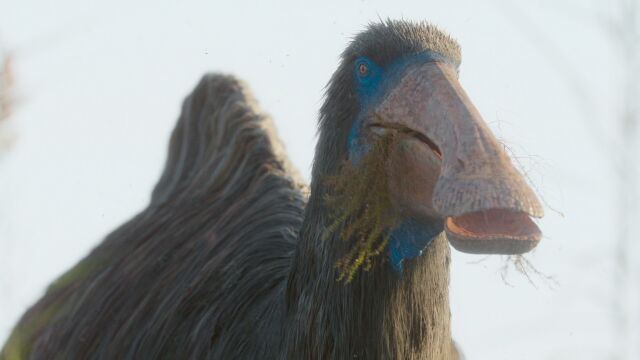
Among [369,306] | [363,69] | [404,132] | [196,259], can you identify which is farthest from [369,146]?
[196,259]

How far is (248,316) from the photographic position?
225 inches

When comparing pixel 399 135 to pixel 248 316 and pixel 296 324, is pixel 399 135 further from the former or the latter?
pixel 248 316

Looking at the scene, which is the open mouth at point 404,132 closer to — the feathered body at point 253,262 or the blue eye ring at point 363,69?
the feathered body at point 253,262

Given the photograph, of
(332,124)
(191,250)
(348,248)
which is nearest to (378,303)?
(348,248)

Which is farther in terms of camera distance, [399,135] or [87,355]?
[87,355]

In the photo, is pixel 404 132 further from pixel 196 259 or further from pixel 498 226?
pixel 196 259

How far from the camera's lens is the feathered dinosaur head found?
13.9ft

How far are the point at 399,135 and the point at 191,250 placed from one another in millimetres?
2035

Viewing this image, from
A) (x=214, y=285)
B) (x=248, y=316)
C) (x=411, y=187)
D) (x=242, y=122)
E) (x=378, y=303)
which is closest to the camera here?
(x=411, y=187)

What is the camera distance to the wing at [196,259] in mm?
5938

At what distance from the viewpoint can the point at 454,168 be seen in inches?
169

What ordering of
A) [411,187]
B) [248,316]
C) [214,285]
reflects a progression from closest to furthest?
[411,187] → [248,316] → [214,285]

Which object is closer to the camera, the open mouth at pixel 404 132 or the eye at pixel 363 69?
the open mouth at pixel 404 132

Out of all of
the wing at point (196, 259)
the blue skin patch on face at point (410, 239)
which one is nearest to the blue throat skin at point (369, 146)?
the blue skin patch on face at point (410, 239)
